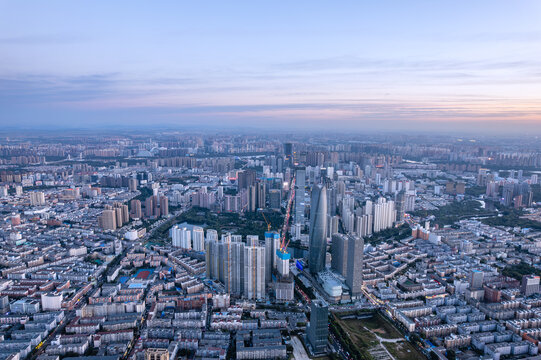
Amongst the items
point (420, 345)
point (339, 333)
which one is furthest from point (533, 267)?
point (339, 333)

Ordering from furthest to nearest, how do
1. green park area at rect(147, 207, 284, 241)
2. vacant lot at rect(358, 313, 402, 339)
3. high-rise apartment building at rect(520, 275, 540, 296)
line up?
1. green park area at rect(147, 207, 284, 241)
2. high-rise apartment building at rect(520, 275, 540, 296)
3. vacant lot at rect(358, 313, 402, 339)

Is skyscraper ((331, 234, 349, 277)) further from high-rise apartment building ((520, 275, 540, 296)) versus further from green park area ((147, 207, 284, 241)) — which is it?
high-rise apartment building ((520, 275, 540, 296))

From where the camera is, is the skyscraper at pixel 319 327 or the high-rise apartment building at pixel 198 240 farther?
the high-rise apartment building at pixel 198 240

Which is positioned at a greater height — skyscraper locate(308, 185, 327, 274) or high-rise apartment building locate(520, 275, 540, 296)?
skyscraper locate(308, 185, 327, 274)

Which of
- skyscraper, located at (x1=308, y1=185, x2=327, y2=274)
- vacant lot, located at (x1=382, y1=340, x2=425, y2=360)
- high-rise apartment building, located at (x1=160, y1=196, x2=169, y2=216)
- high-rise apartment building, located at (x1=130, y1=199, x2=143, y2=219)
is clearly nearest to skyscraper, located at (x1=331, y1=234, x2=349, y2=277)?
skyscraper, located at (x1=308, y1=185, x2=327, y2=274)

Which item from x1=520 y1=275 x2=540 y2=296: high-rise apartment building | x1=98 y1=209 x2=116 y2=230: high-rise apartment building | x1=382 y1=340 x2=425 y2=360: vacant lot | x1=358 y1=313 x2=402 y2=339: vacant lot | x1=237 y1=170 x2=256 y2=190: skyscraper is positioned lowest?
x1=382 y1=340 x2=425 y2=360: vacant lot

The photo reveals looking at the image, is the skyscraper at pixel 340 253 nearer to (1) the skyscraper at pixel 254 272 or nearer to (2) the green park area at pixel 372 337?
(2) the green park area at pixel 372 337

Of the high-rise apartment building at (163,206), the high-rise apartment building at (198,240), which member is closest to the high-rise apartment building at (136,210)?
the high-rise apartment building at (163,206)
